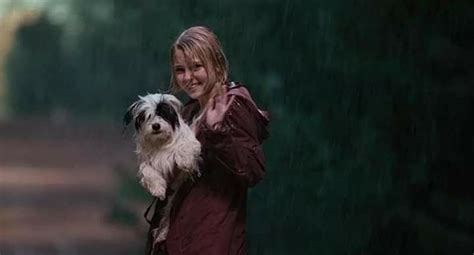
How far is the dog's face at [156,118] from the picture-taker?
5.31 feet

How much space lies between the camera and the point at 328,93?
2.56 m

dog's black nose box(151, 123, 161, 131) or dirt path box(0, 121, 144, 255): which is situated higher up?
dog's black nose box(151, 123, 161, 131)

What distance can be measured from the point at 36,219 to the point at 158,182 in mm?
916

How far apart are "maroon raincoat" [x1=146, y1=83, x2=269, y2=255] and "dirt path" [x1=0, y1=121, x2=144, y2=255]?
2.72 ft

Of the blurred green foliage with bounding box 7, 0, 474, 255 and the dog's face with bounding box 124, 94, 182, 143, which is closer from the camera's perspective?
the dog's face with bounding box 124, 94, 182, 143

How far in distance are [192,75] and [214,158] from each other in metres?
0.17

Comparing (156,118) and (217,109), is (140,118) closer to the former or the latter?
(156,118)

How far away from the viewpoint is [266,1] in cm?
250

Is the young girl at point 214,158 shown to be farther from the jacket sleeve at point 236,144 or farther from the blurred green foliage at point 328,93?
the blurred green foliage at point 328,93

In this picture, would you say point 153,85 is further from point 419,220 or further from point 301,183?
point 419,220

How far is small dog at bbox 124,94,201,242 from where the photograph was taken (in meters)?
1.61

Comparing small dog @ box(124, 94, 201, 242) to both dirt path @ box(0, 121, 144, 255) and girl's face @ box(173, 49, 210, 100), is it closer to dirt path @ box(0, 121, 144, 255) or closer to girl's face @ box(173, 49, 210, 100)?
girl's face @ box(173, 49, 210, 100)

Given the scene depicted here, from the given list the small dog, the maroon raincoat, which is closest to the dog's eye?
the small dog

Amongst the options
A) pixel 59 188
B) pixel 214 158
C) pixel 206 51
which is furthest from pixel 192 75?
pixel 59 188
